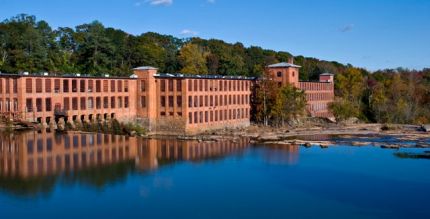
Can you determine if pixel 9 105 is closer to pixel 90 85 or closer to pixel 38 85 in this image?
pixel 38 85

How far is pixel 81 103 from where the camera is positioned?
50969 millimetres

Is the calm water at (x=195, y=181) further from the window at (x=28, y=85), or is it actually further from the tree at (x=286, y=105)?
the tree at (x=286, y=105)

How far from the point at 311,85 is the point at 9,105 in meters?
51.0

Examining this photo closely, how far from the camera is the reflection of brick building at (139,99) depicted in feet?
151

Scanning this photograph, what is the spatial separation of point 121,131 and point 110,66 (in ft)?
79.0

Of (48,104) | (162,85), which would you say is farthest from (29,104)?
(162,85)

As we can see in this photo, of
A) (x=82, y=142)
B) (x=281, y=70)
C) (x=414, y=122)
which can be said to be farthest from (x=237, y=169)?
(x=414, y=122)

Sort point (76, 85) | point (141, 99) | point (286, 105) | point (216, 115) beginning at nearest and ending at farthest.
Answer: point (76, 85)
point (141, 99)
point (216, 115)
point (286, 105)

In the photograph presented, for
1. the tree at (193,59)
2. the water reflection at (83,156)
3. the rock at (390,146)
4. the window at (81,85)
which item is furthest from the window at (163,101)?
the tree at (193,59)

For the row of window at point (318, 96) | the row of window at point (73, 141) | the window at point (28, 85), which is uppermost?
the window at point (28, 85)

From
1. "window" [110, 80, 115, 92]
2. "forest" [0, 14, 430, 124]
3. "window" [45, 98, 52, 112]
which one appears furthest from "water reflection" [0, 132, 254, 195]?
"forest" [0, 14, 430, 124]

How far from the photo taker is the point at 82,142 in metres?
41.3

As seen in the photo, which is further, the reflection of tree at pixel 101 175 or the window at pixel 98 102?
the window at pixel 98 102

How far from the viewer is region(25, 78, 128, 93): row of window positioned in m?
47.1
